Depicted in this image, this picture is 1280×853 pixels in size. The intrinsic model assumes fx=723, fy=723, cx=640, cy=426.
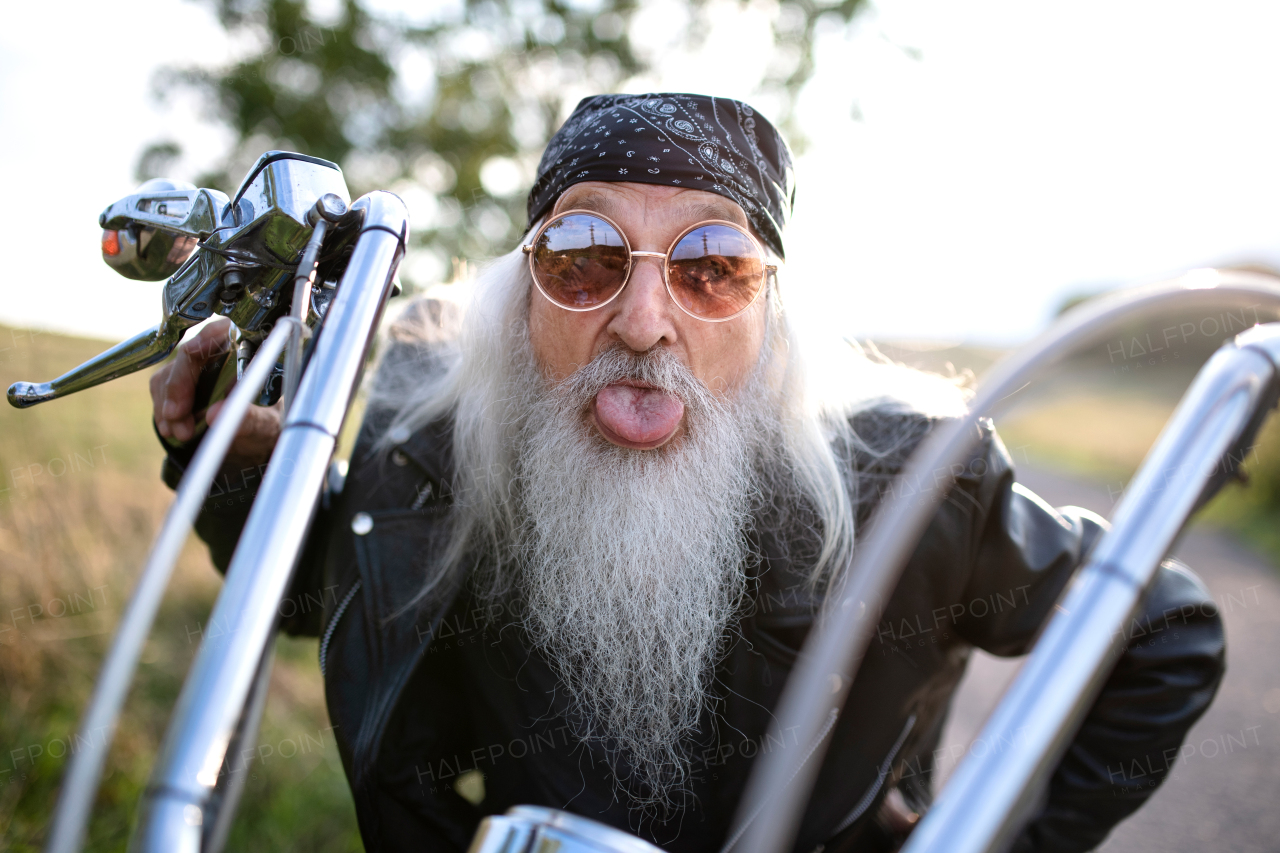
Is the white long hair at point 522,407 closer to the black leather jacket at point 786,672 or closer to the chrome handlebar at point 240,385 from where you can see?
the black leather jacket at point 786,672

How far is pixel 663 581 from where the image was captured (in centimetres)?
194

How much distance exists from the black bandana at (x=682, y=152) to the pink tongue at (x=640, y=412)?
0.56 meters

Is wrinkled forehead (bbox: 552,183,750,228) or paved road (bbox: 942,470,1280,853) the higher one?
wrinkled forehead (bbox: 552,183,750,228)

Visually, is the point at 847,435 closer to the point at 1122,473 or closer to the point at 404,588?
the point at 404,588

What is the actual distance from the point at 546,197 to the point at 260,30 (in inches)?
171

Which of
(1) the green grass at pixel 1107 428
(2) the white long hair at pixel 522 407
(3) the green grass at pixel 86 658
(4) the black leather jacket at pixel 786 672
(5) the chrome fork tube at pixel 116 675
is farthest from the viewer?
(3) the green grass at pixel 86 658

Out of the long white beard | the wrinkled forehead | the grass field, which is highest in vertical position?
the wrinkled forehead

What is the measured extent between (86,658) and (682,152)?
355 cm

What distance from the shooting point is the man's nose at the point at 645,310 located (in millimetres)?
1823

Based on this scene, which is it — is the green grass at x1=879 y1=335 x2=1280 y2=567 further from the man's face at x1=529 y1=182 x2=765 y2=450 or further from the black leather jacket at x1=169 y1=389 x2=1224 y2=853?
the man's face at x1=529 y1=182 x2=765 y2=450

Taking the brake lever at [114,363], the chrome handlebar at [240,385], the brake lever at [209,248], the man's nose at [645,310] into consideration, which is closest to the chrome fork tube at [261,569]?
the chrome handlebar at [240,385]

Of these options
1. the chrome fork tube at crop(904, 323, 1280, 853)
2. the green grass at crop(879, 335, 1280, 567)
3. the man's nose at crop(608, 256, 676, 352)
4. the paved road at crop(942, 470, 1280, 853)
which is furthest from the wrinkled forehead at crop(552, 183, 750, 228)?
the paved road at crop(942, 470, 1280, 853)

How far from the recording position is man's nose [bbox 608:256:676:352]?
1.82 metres

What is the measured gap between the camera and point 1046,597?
76.3 inches
